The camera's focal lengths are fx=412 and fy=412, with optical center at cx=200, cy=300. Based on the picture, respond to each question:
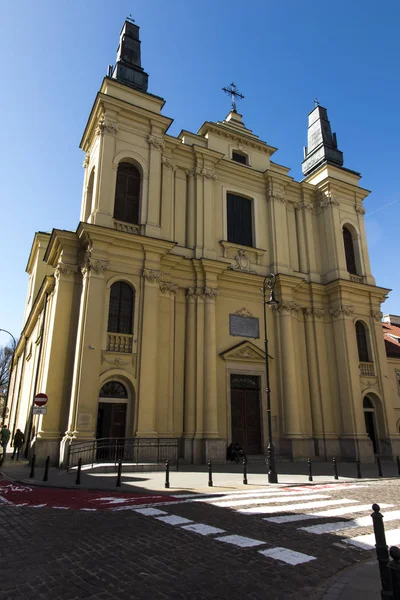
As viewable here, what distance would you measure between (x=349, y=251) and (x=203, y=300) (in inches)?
502

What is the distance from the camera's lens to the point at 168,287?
21.0 meters

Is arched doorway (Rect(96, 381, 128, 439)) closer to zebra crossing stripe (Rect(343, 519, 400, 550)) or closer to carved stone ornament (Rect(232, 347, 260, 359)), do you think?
carved stone ornament (Rect(232, 347, 260, 359))

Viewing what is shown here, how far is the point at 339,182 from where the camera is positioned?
28.6 meters

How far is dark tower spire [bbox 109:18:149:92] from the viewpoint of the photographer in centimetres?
2358

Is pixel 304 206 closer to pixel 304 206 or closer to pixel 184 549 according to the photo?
pixel 304 206

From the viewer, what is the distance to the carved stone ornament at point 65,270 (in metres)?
19.2

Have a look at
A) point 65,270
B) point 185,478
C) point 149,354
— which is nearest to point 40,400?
point 149,354

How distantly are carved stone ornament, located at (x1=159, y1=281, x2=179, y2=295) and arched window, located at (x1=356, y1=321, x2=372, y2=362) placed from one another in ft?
41.8

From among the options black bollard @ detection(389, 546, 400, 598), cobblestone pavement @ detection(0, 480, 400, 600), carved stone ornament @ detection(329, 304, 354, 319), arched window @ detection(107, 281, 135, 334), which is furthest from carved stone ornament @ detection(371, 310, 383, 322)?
black bollard @ detection(389, 546, 400, 598)

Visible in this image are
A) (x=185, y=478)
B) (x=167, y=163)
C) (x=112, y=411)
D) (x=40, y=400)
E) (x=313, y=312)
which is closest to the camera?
(x=185, y=478)

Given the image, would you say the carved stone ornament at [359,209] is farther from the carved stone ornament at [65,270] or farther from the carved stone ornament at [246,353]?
the carved stone ornament at [65,270]

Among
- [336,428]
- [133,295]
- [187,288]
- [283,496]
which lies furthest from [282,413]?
[283,496]

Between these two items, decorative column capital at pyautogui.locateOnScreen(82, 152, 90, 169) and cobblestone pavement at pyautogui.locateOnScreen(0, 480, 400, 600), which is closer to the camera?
cobblestone pavement at pyautogui.locateOnScreen(0, 480, 400, 600)

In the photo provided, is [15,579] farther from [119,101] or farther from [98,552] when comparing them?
[119,101]
